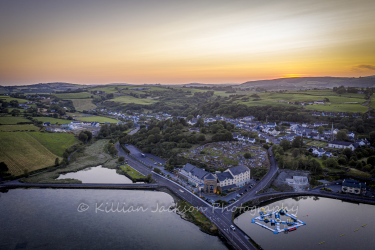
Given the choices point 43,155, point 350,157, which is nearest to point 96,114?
point 43,155

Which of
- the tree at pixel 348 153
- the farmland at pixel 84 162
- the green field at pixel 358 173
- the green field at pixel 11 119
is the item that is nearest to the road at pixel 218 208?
the farmland at pixel 84 162

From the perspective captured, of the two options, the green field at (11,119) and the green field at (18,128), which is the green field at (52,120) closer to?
the green field at (11,119)

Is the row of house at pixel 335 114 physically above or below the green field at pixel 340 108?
below

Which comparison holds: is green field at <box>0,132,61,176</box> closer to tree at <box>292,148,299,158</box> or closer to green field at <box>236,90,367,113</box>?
tree at <box>292,148,299,158</box>

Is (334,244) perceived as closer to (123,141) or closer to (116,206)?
(116,206)

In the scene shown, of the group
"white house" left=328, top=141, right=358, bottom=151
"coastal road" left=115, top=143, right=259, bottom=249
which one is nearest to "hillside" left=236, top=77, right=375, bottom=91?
"white house" left=328, top=141, right=358, bottom=151

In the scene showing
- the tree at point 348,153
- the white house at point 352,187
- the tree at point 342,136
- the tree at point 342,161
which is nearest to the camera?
the white house at point 352,187

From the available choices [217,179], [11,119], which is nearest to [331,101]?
[217,179]
